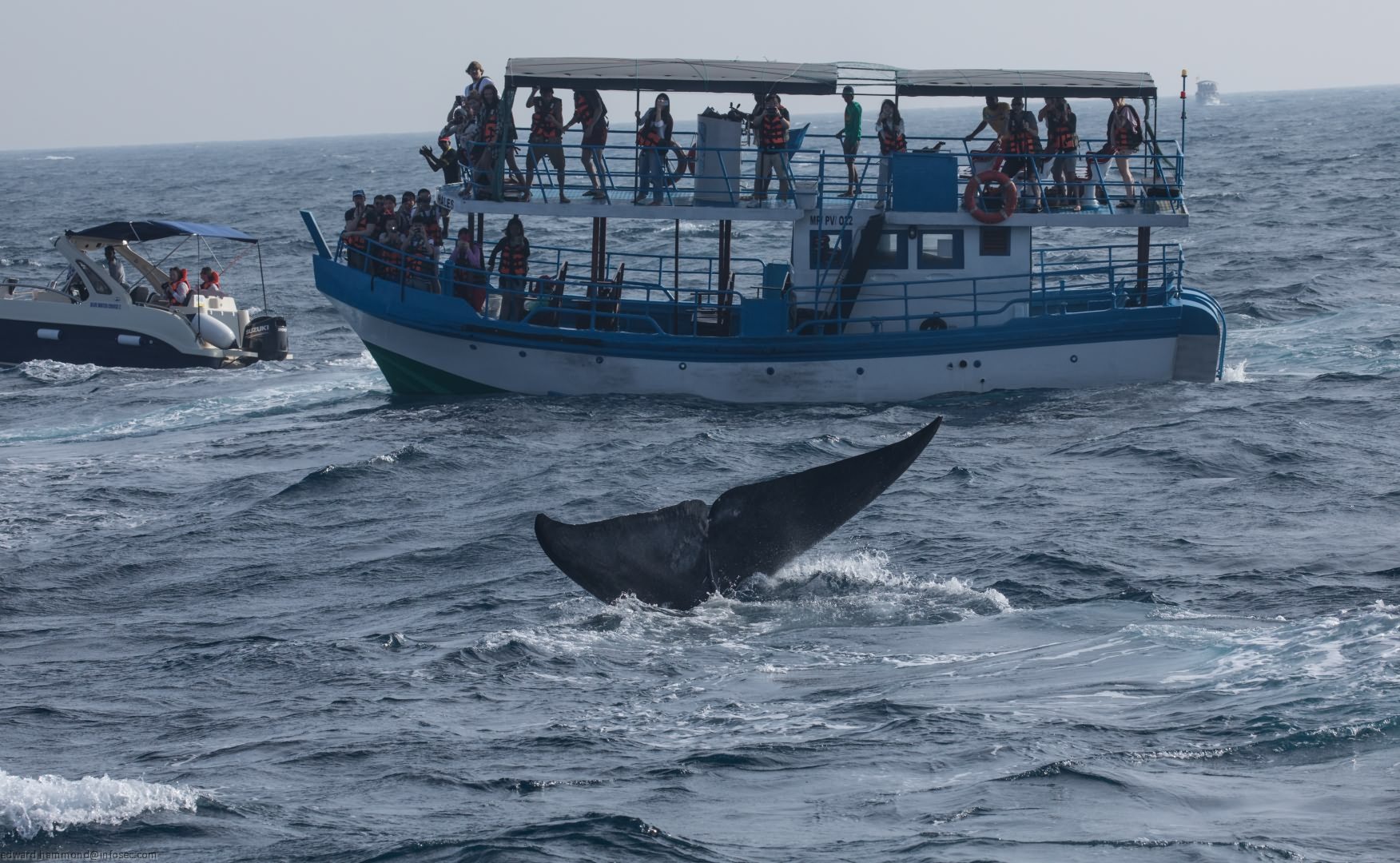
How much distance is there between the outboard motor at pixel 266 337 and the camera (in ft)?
112

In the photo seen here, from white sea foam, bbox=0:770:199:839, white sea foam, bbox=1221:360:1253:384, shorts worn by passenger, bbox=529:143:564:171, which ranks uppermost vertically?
shorts worn by passenger, bbox=529:143:564:171

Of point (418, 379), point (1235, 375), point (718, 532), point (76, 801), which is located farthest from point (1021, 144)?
point (76, 801)

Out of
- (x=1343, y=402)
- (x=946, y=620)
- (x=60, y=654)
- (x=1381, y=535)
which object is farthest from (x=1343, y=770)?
(x=1343, y=402)

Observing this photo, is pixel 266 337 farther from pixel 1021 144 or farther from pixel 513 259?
pixel 1021 144

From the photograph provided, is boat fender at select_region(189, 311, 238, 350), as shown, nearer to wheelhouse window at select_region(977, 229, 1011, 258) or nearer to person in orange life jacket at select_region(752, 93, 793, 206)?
person in orange life jacket at select_region(752, 93, 793, 206)

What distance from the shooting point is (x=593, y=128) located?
26406 mm

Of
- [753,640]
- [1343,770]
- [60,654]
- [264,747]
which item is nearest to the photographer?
[1343,770]

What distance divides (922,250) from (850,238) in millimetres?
1104

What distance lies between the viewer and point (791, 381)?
2600 cm

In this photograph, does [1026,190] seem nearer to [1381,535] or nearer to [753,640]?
[1381,535]

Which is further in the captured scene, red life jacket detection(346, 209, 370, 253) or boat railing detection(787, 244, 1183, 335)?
red life jacket detection(346, 209, 370, 253)

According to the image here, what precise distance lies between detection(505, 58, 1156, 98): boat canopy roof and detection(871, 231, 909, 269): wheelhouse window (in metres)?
2.16

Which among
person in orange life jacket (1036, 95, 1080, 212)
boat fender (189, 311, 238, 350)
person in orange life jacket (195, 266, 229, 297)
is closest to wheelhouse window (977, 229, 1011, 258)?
person in orange life jacket (1036, 95, 1080, 212)

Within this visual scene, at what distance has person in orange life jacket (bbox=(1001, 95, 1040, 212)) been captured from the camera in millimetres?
26328
